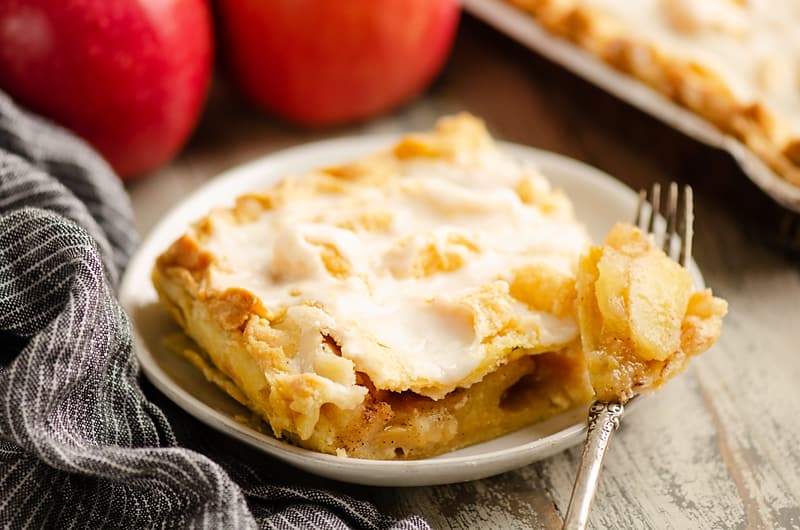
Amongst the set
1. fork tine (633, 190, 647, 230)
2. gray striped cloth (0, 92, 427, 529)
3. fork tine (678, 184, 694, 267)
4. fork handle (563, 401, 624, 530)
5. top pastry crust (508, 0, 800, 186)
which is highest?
top pastry crust (508, 0, 800, 186)

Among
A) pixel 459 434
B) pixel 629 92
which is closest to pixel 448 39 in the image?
pixel 629 92

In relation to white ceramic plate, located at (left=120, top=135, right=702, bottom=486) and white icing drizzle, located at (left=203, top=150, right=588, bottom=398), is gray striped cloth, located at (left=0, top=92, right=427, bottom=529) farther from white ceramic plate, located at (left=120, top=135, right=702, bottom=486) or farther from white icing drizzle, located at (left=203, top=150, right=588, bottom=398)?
white icing drizzle, located at (left=203, top=150, right=588, bottom=398)

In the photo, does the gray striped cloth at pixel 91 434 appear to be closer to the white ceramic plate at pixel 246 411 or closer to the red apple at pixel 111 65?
the white ceramic plate at pixel 246 411

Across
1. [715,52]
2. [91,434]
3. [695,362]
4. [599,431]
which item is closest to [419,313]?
[599,431]

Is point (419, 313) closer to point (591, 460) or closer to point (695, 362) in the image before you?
point (591, 460)

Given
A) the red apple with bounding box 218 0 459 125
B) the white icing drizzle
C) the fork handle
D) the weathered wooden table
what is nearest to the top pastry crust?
the weathered wooden table

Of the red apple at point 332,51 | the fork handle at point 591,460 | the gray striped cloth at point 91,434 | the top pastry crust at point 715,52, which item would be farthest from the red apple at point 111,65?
the fork handle at point 591,460
